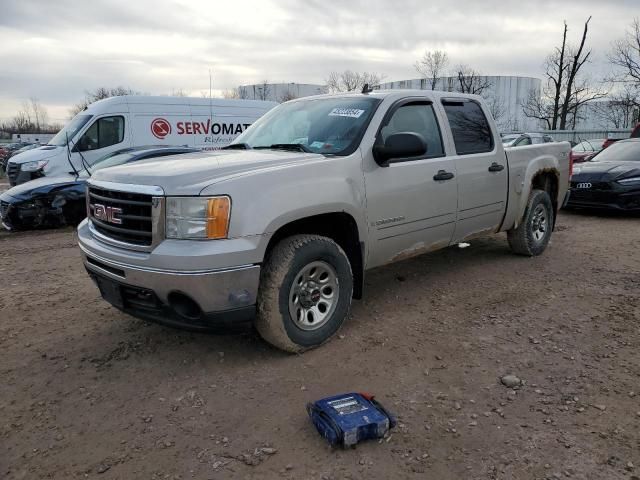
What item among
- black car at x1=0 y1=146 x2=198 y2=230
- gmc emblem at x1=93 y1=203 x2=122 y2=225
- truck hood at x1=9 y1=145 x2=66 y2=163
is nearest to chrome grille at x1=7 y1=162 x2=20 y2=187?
truck hood at x1=9 y1=145 x2=66 y2=163

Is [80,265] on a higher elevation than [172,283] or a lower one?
lower

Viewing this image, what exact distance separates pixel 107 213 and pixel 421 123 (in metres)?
2.77

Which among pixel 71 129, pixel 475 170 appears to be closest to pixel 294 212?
pixel 475 170

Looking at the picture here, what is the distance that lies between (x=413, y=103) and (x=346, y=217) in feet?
4.65

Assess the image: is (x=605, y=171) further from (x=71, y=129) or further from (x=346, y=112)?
(x=71, y=129)

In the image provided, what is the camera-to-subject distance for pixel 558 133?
3225 cm

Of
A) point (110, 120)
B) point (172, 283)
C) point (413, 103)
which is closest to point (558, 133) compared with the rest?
point (110, 120)

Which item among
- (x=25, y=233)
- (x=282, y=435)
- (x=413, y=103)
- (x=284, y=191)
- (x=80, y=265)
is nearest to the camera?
(x=282, y=435)

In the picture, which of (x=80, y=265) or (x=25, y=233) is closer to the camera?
Answer: (x=80, y=265)

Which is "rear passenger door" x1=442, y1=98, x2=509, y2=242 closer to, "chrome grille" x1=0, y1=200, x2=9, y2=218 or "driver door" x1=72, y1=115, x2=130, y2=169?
"chrome grille" x1=0, y1=200, x2=9, y2=218

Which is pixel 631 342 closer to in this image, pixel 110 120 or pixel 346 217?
pixel 346 217

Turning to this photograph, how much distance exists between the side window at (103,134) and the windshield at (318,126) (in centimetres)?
922

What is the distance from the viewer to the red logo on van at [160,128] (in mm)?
13492

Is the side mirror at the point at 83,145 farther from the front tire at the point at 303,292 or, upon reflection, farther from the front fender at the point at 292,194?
the front tire at the point at 303,292
